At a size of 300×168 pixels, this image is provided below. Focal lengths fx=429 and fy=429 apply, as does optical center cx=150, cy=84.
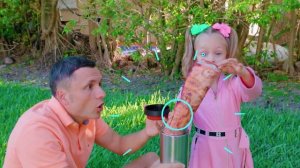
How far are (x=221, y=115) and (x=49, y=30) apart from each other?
5.98 metres

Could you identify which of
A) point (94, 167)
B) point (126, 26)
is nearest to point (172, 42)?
point (126, 26)

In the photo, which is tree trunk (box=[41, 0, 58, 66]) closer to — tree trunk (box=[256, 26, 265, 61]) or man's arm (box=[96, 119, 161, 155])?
tree trunk (box=[256, 26, 265, 61])

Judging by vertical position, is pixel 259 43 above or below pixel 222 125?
below

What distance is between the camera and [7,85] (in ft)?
19.7

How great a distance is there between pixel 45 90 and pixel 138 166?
11.0ft

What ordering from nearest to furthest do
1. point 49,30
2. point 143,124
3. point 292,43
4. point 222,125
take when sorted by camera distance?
point 222,125 → point 143,124 → point 292,43 → point 49,30

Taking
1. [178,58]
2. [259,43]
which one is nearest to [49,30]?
[178,58]

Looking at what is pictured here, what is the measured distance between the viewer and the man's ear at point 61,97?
2.06 metres

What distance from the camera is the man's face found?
203 cm

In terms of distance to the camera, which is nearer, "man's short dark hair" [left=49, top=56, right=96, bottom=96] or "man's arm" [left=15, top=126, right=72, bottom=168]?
"man's arm" [left=15, top=126, right=72, bottom=168]

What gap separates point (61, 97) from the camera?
208cm

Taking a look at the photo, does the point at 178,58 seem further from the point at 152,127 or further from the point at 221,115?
the point at 152,127

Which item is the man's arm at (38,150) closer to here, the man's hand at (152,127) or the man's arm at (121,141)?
the man's hand at (152,127)

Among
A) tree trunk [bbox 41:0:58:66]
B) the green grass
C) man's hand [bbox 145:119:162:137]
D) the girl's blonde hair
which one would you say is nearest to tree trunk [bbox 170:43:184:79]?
the green grass
